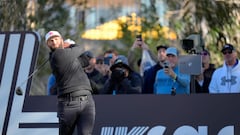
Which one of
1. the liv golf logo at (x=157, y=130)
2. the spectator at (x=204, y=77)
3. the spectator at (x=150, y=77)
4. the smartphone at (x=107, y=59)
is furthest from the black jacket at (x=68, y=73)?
the smartphone at (x=107, y=59)

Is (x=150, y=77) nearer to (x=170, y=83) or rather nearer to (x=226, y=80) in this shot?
(x=170, y=83)

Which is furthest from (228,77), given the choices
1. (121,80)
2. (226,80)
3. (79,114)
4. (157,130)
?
(79,114)

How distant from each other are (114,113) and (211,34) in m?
8.23

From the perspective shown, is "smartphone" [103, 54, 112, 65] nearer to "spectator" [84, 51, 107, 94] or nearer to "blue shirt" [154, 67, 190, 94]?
"spectator" [84, 51, 107, 94]

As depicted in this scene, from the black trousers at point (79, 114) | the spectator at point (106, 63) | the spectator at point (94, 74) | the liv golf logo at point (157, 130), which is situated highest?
the spectator at point (106, 63)

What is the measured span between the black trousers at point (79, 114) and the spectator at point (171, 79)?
187cm

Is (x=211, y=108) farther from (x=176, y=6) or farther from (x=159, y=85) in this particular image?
(x=176, y=6)

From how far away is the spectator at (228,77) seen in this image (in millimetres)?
12102

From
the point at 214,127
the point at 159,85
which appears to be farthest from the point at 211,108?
the point at 159,85

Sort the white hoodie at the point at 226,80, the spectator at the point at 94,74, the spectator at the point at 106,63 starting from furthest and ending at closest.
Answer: the spectator at the point at 106,63, the spectator at the point at 94,74, the white hoodie at the point at 226,80

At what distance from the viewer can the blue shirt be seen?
1200cm

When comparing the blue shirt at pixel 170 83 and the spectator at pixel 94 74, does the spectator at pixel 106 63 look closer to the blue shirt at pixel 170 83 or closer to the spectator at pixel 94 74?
the spectator at pixel 94 74

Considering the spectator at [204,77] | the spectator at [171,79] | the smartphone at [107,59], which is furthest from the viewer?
the smartphone at [107,59]

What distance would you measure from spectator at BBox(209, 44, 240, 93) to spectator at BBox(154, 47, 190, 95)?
48cm
